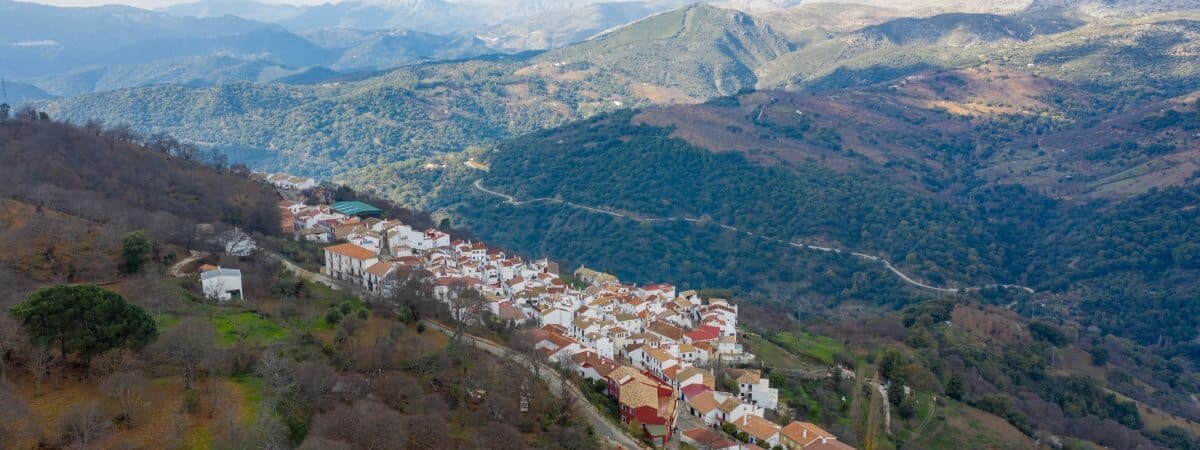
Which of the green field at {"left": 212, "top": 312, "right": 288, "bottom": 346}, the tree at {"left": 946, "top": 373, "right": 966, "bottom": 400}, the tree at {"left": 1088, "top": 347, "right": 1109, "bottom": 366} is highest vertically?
the green field at {"left": 212, "top": 312, "right": 288, "bottom": 346}

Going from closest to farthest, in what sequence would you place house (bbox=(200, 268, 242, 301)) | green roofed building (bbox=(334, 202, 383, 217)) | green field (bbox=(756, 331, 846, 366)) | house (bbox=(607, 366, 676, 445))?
house (bbox=(607, 366, 676, 445)) < house (bbox=(200, 268, 242, 301)) < green field (bbox=(756, 331, 846, 366)) < green roofed building (bbox=(334, 202, 383, 217))

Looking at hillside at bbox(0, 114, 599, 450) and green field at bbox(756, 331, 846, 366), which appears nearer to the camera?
hillside at bbox(0, 114, 599, 450)

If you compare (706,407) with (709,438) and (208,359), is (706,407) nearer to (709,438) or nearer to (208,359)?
(709,438)

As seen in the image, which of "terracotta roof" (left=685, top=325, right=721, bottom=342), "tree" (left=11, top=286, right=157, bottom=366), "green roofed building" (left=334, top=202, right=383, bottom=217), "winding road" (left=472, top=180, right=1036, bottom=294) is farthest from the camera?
"winding road" (left=472, top=180, right=1036, bottom=294)

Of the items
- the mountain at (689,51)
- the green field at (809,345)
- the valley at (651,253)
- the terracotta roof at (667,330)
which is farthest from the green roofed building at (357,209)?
the mountain at (689,51)

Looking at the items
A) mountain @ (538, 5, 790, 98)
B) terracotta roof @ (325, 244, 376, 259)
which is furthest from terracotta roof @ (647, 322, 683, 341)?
mountain @ (538, 5, 790, 98)

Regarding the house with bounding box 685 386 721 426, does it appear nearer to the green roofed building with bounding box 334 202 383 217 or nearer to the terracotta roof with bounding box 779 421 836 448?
the terracotta roof with bounding box 779 421 836 448

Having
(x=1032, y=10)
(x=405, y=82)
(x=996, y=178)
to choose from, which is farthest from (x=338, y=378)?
(x=1032, y=10)

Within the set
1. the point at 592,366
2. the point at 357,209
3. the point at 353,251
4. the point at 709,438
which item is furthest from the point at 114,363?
the point at 357,209
